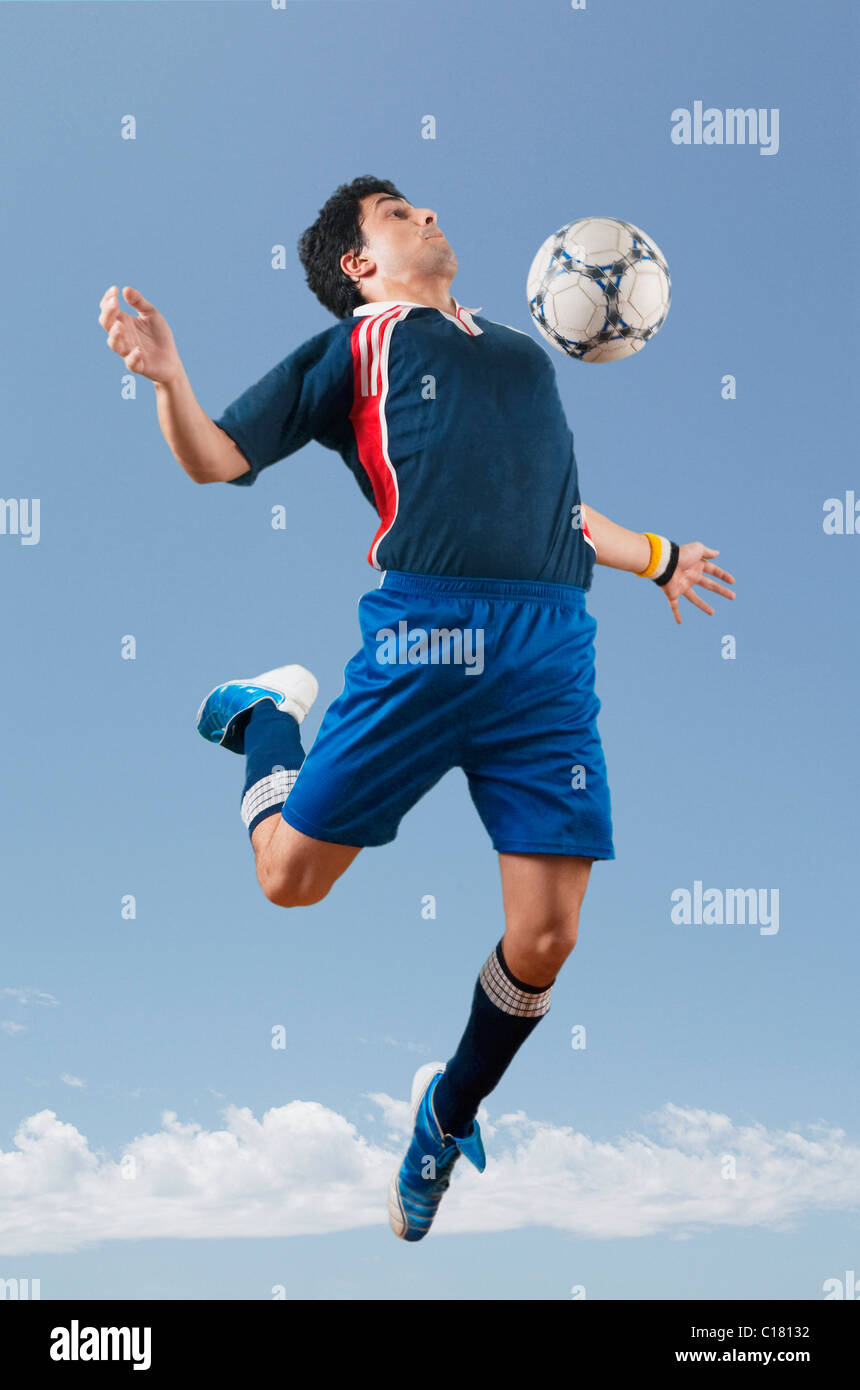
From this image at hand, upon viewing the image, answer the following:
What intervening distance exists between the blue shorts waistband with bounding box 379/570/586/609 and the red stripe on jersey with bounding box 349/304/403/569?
0.13m

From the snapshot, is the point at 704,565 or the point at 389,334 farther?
the point at 704,565

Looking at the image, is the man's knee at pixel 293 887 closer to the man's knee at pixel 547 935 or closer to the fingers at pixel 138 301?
the man's knee at pixel 547 935

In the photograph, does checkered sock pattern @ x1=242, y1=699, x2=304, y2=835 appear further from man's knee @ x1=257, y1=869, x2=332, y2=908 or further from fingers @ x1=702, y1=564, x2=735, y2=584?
fingers @ x1=702, y1=564, x2=735, y2=584

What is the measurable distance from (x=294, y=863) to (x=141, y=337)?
1.37 m

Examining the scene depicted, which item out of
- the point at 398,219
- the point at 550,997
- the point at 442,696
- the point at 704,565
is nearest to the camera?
the point at 442,696

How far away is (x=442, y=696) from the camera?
341 centimetres

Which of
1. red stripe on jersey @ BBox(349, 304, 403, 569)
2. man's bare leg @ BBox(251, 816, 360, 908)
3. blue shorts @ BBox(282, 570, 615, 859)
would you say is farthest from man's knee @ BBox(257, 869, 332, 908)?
red stripe on jersey @ BBox(349, 304, 403, 569)

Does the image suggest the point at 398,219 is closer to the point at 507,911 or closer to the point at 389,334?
the point at 389,334

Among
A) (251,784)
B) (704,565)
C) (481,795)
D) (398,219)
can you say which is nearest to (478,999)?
(481,795)

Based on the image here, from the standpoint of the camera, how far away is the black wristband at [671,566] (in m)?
4.25

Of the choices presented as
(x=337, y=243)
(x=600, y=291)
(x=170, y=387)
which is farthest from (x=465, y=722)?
(x=337, y=243)

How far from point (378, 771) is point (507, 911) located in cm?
53

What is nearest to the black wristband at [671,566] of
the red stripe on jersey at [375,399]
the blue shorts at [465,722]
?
the blue shorts at [465,722]

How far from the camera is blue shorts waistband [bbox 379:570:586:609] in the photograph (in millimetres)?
3434
